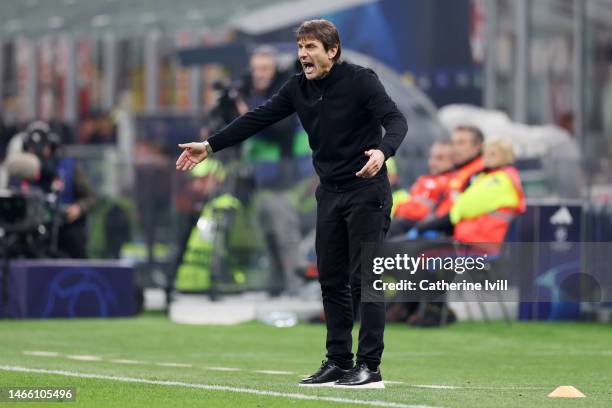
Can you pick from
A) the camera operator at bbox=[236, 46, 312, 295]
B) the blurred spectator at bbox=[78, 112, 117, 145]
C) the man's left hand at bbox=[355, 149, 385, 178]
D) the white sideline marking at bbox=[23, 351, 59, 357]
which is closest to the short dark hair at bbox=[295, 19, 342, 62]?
the man's left hand at bbox=[355, 149, 385, 178]

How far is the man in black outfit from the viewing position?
30.5 feet

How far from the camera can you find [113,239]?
19.9 m

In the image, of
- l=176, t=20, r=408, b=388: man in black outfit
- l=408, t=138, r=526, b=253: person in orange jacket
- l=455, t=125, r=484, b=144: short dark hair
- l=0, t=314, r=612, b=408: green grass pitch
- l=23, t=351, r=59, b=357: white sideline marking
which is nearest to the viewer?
l=0, t=314, r=612, b=408: green grass pitch

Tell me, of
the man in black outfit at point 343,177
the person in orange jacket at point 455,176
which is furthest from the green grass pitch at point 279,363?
the person in orange jacket at point 455,176

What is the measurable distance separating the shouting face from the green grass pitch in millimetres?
1546

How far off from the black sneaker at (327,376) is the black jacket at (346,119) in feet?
→ 2.97

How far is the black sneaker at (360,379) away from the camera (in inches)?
366

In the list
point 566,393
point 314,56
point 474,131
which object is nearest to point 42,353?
point 314,56

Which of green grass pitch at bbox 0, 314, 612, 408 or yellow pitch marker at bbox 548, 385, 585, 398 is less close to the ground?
yellow pitch marker at bbox 548, 385, 585, 398

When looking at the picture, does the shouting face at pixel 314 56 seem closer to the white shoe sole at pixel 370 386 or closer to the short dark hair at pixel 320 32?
the short dark hair at pixel 320 32

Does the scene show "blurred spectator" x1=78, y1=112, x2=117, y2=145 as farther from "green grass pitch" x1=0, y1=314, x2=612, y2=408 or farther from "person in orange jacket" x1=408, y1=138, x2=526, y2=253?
"person in orange jacket" x1=408, y1=138, x2=526, y2=253

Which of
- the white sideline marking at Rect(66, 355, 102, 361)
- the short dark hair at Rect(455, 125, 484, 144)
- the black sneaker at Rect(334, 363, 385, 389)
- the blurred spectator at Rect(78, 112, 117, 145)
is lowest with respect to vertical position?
the white sideline marking at Rect(66, 355, 102, 361)

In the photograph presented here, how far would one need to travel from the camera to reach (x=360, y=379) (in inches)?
366

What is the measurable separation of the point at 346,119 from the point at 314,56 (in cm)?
36
